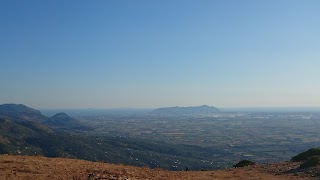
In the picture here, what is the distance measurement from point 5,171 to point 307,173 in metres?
20.6

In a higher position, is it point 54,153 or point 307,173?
point 307,173

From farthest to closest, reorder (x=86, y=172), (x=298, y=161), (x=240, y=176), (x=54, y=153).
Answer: (x=54, y=153) < (x=298, y=161) < (x=240, y=176) < (x=86, y=172)

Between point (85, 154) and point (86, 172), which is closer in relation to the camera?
point (86, 172)

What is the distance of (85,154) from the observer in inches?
7549

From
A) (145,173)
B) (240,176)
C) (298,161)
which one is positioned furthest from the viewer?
(298,161)

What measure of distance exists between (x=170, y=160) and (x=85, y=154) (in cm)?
4737

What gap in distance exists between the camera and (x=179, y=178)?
79.3 ft

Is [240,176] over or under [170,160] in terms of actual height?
over

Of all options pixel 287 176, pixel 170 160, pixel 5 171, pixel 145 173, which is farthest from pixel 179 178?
pixel 170 160

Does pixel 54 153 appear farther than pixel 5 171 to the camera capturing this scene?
Yes

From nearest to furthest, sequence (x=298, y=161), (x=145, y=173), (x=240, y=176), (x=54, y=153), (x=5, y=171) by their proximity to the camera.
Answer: (x=5, y=171) → (x=145, y=173) → (x=240, y=176) → (x=298, y=161) → (x=54, y=153)

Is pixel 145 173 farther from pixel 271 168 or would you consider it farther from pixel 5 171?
pixel 271 168

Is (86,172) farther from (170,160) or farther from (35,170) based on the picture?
(170,160)

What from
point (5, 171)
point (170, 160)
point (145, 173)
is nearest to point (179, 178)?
point (145, 173)
